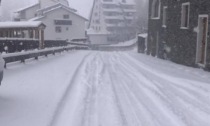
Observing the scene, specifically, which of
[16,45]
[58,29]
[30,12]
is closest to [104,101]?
[16,45]

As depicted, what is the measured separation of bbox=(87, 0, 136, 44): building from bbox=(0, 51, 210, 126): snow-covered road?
69.2 m

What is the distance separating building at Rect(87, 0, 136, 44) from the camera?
84.6 m

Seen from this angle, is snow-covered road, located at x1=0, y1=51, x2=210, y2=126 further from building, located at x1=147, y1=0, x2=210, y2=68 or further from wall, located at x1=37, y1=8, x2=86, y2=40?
wall, located at x1=37, y1=8, x2=86, y2=40

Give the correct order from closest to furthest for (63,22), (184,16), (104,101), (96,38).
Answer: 1. (104,101)
2. (184,16)
3. (63,22)
4. (96,38)

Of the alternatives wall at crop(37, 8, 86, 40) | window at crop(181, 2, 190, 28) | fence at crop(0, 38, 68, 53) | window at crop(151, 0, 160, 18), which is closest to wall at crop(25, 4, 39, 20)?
wall at crop(37, 8, 86, 40)

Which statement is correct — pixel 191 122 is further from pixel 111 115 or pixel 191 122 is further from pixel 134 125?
pixel 111 115

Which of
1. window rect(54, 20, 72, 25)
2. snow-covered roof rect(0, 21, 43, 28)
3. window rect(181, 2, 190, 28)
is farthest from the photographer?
window rect(54, 20, 72, 25)

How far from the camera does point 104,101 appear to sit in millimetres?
9484

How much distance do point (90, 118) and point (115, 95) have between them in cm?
278

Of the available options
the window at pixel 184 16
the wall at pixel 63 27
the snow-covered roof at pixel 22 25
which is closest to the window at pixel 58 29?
the wall at pixel 63 27

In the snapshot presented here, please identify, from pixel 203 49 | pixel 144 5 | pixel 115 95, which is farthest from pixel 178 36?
pixel 144 5

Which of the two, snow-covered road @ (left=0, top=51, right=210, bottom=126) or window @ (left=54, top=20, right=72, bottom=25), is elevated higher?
window @ (left=54, top=20, right=72, bottom=25)

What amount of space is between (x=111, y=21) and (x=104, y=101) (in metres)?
85.8

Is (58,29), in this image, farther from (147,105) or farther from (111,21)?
(147,105)
